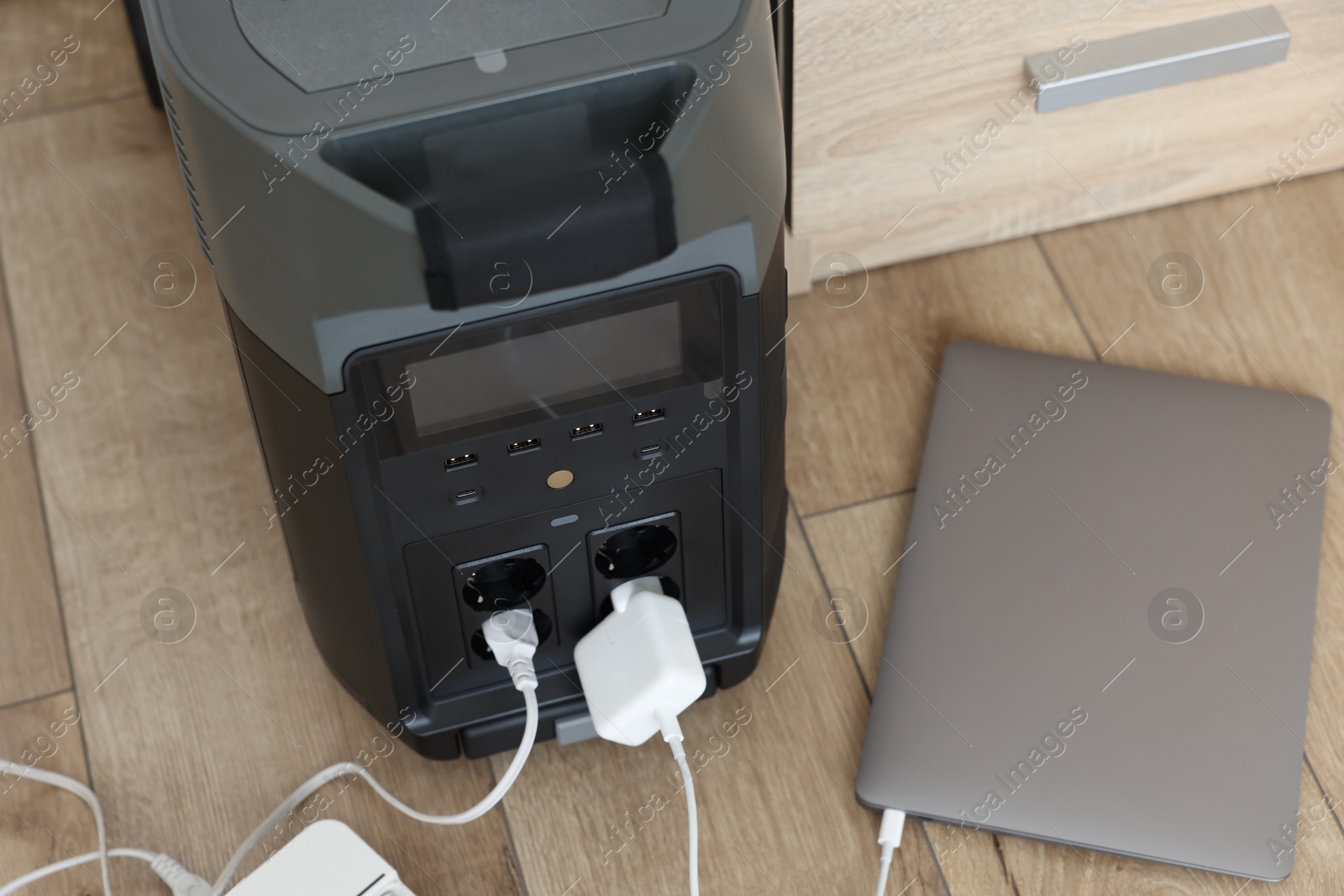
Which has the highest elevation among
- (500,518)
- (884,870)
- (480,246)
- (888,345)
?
(480,246)

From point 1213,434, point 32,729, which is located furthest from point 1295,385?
point 32,729

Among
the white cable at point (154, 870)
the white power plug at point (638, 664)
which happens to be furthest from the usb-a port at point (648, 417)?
the white cable at point (154, 870)

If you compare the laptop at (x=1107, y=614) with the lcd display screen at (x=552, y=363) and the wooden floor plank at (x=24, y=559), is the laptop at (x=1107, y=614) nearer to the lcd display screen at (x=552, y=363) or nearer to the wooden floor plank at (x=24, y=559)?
the lcd display screen at (x=552, y=363)

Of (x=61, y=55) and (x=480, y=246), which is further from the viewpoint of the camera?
(x=61, y=55)

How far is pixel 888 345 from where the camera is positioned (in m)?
0.89

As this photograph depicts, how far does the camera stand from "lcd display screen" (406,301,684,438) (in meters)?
0.52

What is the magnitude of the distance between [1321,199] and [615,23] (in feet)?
2.16

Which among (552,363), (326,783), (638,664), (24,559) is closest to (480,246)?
(552,363)

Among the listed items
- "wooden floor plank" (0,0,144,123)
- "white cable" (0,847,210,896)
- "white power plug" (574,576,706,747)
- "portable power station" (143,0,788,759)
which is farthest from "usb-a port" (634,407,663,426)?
"wooden floor plank" (0,0,144,123)

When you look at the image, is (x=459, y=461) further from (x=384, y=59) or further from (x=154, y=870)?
(x=154, y=870)

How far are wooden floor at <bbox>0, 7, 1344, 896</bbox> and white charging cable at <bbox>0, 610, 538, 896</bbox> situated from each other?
12 mm

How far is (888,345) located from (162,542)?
485mm

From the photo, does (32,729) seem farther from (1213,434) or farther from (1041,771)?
(1213,434)

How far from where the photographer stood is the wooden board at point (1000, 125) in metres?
0.78
